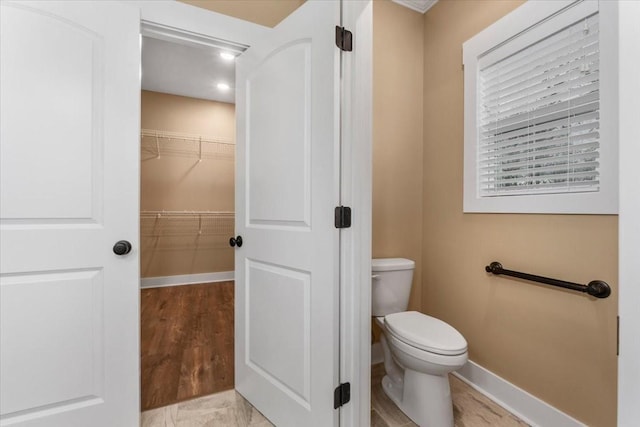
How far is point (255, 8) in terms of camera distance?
1.69 metres

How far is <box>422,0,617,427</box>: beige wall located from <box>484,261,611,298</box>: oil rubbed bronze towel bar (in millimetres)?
32

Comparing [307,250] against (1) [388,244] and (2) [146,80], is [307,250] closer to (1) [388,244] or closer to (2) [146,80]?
(1) [388,244]

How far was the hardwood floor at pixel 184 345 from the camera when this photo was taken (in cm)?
183

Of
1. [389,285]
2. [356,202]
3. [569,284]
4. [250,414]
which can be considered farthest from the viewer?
[389,285]

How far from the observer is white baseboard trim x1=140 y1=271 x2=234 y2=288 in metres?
3.99

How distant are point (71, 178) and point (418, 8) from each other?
243cm

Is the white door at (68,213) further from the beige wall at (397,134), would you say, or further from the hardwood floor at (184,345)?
the beige wall at (397,134)

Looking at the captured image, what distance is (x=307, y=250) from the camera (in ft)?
4.36

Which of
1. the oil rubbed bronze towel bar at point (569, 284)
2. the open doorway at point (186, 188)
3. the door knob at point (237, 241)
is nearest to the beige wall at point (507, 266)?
the oil rubbed bronze towel bar at point (569, 284)

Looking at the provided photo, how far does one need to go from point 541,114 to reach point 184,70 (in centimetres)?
341

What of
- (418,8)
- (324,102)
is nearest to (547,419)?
(324,102)

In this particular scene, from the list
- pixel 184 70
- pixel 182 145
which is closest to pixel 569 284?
pixel 184 70

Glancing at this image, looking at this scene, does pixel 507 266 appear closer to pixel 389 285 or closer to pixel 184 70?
pixel 389 285

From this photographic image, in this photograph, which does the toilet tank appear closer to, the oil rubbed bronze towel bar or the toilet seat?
the toilet seat
